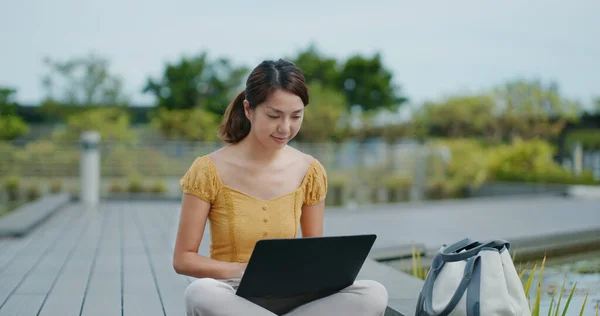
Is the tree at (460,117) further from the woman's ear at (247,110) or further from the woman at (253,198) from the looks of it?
the woman's ear at (247,110)

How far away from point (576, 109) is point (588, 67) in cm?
168

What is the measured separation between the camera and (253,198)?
191 centimetres

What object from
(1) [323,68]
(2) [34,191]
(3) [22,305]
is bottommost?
(2) [34,191]

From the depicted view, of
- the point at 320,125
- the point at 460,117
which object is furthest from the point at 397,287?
the point at 460,117

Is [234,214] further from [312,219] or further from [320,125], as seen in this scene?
[320,125]

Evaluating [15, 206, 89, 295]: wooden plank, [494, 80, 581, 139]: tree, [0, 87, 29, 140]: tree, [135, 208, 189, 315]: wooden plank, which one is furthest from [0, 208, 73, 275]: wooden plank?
[494, 80, 581, 139]: tree

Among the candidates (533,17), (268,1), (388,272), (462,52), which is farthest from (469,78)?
(388,272)

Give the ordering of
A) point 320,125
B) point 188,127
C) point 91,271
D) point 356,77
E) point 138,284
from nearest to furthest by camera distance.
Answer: point 138,284, point 91,271, point 320,125, point 188,127, point 356,77

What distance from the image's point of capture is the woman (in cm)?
178

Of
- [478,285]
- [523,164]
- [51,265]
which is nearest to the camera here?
[478,285]

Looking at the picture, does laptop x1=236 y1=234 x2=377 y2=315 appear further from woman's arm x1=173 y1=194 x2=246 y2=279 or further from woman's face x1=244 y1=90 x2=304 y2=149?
woman's face x1=244 y1=90 x2=304 y2=149

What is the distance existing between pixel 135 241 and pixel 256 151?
377cm

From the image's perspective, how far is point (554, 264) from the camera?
4.65 meters

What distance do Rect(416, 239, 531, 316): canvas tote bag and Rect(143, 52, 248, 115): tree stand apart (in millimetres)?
29553
